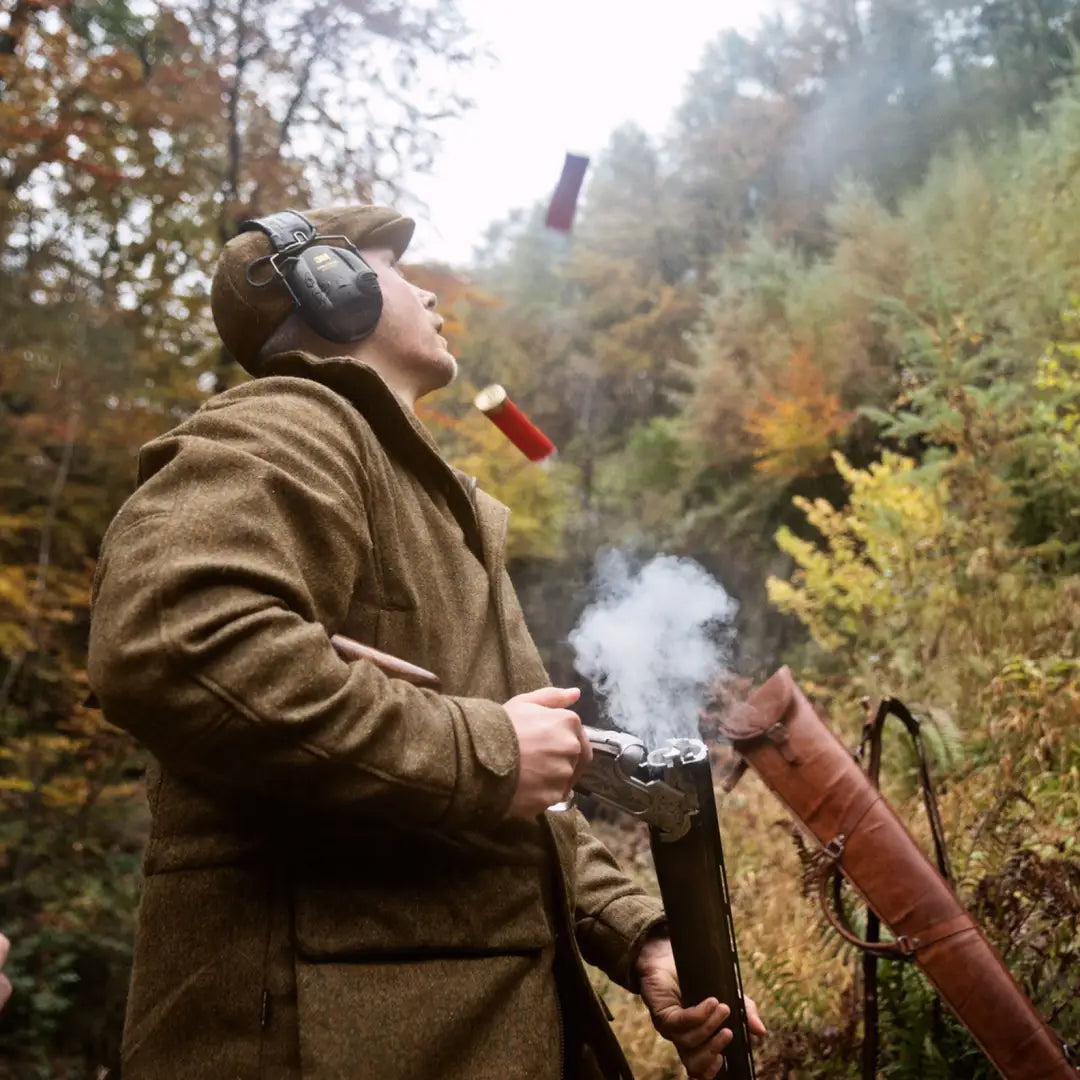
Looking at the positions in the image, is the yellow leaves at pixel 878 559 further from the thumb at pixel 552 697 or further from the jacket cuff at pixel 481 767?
the jacket cuff at pixel 481 767

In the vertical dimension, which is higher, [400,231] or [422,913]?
[400,231]

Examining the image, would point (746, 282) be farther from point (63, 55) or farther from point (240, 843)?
point (240, 843)

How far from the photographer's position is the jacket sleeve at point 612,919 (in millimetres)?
1481

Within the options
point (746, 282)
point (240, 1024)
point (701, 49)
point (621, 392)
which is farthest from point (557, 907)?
point (701, 49)

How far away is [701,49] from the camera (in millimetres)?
14703

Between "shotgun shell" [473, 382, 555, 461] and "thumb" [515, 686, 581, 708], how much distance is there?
73 cm

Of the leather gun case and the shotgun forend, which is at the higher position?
the shotgun forend

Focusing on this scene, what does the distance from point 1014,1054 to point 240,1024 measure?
6.37 feet

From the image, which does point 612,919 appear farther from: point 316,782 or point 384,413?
point 384,413

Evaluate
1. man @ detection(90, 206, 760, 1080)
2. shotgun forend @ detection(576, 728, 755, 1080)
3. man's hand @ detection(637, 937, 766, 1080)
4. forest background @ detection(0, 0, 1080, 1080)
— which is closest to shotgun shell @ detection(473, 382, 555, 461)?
man @ detection(90, 206, 760, 1080)

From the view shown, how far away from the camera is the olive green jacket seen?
916 mm

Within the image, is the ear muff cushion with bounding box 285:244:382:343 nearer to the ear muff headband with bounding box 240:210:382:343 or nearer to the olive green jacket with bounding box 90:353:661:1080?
the ear muff headband with bounding box 240:210:382:343

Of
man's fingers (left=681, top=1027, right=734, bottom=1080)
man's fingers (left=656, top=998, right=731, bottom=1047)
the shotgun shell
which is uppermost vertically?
the shotgun shell

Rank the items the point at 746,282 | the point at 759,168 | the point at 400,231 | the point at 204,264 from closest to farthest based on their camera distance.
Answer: the point at 400,231, the point at 204,264, the point at 746,282, the point at 759,168
